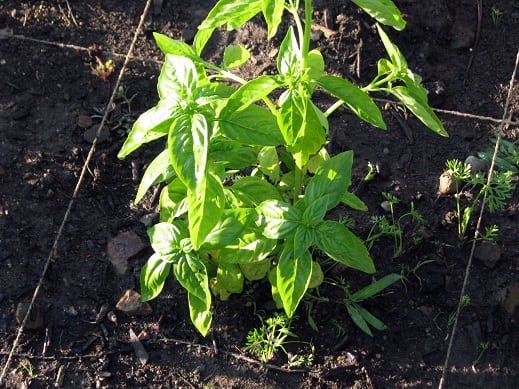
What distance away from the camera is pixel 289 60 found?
2779 millimetres

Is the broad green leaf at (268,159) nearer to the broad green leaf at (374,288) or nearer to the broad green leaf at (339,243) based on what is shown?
the broad green leaf at (339,243)

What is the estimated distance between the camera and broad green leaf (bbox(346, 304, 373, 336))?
3.32 m

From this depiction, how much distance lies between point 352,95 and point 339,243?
1.85 feet

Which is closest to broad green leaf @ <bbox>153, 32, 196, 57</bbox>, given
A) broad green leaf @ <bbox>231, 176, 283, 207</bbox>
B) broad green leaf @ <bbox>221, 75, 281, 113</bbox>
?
broad green leaf @ <bbox>221, 75, 281, 113</bbox>

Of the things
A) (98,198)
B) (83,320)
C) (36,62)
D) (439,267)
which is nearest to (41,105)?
(36,62)

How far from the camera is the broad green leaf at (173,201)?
299 cm

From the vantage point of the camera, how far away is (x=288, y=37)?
9.35 ft

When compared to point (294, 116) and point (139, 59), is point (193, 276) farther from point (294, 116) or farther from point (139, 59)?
point (139, 59)

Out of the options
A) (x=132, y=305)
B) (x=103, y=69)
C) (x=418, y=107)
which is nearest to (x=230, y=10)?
(x=418, y=107)

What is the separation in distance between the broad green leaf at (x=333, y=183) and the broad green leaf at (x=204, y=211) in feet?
1.38

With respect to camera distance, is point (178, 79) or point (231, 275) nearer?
point (178, 79)

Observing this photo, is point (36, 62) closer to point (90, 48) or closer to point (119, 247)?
point (90, 48)

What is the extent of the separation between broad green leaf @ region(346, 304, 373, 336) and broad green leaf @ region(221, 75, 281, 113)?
122 centimetres

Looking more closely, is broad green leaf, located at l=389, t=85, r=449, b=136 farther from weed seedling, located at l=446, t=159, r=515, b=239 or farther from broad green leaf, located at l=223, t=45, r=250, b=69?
weed seedling, located at l=446, t=159, r=515, b=239
